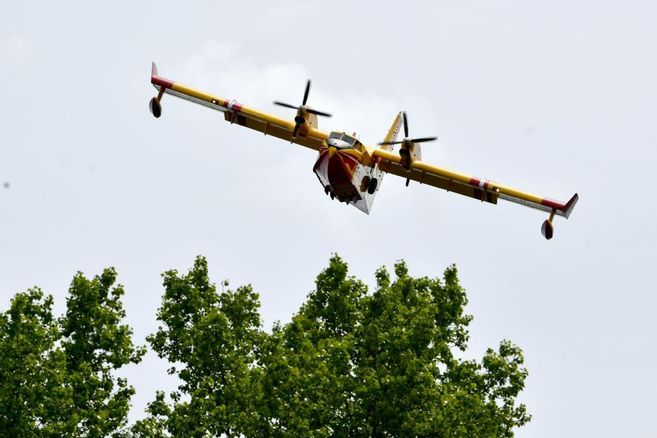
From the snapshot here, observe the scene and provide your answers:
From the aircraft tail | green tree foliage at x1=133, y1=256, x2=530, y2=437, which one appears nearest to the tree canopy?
green tree foliage at x1=133, y1=256, x2=530, y2=437

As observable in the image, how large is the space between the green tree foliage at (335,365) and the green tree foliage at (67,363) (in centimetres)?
175

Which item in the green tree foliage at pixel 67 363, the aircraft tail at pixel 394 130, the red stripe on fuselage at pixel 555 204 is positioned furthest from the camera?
the aircraft tail at pixel 394 130

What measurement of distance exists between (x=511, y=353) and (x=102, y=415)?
706 inches

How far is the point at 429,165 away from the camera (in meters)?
60.8

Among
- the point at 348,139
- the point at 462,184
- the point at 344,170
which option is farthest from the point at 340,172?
the point at 462,184

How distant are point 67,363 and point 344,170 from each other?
1430 cm

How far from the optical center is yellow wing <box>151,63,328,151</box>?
61.8m

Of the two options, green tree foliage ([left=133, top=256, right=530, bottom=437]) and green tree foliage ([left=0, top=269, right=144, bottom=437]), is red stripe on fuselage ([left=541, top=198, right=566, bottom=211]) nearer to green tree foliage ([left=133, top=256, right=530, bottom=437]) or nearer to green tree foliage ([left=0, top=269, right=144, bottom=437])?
green tree foliage ([left=133, top=256, right=530, bottom=437])

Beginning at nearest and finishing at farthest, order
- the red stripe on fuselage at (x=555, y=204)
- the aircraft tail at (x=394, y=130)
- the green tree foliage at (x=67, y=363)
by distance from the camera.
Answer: the green tree foliage at (x=67, y=363), the red stripe on fuselage at (x=555, y=204), the aircraft tail at (x=394, y=130)

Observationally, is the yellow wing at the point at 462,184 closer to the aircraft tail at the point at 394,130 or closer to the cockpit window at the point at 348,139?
the cockpit window at the point at 348,139

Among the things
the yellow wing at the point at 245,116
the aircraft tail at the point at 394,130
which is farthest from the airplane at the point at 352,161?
the aircraft tail at the point at 394,130

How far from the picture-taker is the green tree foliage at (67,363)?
162 ft

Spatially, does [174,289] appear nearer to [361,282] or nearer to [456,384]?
[361,282]

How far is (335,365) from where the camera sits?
171ft
